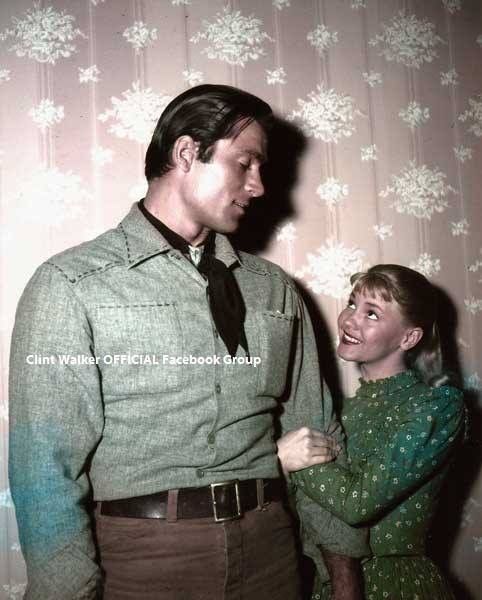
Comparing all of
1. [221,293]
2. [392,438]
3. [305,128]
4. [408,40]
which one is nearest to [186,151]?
[221,293]

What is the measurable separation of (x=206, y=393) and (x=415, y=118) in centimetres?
162

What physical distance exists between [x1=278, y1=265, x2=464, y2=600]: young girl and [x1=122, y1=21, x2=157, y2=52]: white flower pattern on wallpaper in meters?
1.21

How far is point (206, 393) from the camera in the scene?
4.36ft

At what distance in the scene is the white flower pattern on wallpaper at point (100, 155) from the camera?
1876 millimetres

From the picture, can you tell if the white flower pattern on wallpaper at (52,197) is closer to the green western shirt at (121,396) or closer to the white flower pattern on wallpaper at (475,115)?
the green western shirt at (121,396)

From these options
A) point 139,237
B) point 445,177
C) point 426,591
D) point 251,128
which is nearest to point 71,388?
point 139,237

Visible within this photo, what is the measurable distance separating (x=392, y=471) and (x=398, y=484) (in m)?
0.04

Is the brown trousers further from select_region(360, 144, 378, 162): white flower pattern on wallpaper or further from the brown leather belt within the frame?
select_region(360, 144, 378, 162): white flower pattern on wallpaper

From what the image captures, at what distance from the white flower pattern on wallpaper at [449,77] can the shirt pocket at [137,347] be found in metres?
1.77

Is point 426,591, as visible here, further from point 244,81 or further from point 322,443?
point 244,81

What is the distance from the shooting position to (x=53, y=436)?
1143 millimetres

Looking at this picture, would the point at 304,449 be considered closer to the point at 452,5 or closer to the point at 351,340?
the point at 351,340

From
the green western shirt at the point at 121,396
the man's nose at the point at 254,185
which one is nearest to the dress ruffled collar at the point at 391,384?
the green western shirt at the point at 121,396

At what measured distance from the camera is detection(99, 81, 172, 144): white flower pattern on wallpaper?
1889 mm
